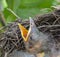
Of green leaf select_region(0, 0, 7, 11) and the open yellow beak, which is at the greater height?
the open yellow beak

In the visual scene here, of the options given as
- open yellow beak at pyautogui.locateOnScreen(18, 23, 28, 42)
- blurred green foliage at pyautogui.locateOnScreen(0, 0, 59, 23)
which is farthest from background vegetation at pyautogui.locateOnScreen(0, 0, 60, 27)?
open yellow beak at pyautogui.locateOnScreen(18, 23, 28, 42)

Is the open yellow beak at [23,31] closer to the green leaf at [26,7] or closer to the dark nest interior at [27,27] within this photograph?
the dark nest interior at [27,27]

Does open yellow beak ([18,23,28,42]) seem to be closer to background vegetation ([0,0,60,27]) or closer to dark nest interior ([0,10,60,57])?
dark nest interior ([0,10,60,57])

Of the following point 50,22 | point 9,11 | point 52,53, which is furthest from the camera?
point 9,11

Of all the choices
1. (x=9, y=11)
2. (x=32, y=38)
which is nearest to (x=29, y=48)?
(x=32, y=38)

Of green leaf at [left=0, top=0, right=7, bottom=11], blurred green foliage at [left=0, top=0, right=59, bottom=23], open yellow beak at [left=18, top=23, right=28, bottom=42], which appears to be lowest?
blurred green foliage at [left=0, top=0, right=59, bottom=23]

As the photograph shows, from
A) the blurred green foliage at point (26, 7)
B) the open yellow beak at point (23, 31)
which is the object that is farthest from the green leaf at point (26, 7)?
the open yellow beak at point (23, 31)

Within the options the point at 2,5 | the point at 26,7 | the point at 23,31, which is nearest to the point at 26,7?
the point at 26,7

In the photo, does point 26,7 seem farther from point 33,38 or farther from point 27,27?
point 33,38

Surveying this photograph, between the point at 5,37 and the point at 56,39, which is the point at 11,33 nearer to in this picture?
the point at 5,37
